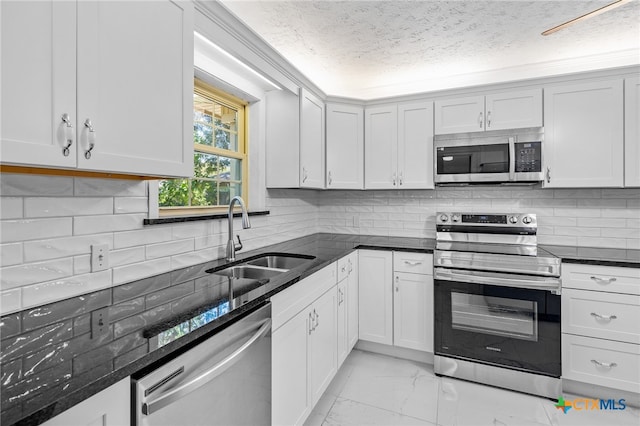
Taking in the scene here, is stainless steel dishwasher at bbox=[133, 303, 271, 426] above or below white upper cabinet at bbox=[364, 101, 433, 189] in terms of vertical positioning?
below

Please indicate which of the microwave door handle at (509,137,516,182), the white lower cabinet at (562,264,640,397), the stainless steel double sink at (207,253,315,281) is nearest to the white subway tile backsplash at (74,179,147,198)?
the stainless steel double sink at (207,253,315,281)

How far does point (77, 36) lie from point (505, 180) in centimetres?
279

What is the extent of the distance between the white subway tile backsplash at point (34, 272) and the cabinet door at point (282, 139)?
161 centimetres

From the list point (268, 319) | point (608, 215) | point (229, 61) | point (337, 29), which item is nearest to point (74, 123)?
point (268, 319)

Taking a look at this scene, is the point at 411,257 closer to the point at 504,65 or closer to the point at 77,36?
the point at 504,65

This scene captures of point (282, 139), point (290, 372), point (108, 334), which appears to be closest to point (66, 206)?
point (108, 334)

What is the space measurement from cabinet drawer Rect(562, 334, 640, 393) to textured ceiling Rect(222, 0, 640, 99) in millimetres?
2199

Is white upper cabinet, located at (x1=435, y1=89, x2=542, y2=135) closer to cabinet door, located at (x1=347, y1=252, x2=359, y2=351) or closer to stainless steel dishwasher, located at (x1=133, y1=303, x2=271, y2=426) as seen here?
cabinet door, located at (x1=347, y1=252, x2=359, y2=351)

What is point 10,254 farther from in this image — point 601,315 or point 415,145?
point 601,315

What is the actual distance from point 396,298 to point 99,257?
2.16 meters

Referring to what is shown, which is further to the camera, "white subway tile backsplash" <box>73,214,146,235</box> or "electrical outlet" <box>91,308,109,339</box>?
"white subway tile backsplash" <box>73,214,146,235</box>

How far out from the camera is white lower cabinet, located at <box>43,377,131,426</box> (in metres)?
0.65

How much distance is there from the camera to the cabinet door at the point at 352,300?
2.58 meters

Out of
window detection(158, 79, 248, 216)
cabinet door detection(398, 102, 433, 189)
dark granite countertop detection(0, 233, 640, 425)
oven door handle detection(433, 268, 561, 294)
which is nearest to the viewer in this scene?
dark granite countertop detection(0, 233, 640, 425)
